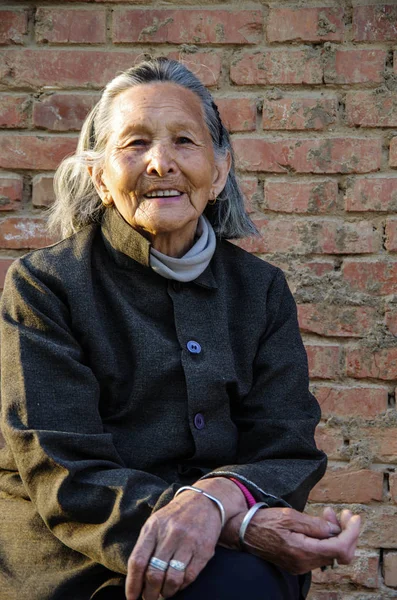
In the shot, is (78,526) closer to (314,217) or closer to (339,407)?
(339,407)

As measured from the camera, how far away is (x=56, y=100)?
2.96 m

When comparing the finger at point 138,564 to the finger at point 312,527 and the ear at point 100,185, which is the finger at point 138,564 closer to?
the finger at point 312,527

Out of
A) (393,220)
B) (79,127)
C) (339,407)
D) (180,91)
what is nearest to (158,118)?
(180,91)

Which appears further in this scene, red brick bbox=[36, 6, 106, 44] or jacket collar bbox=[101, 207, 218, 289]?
red brick bbox=[36, 6, 106, 44]

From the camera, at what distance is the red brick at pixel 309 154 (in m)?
2.92

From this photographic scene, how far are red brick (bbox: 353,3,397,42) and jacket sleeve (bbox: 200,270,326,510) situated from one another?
97 cm

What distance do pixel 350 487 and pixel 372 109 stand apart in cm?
121

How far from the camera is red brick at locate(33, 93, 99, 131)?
117 inches

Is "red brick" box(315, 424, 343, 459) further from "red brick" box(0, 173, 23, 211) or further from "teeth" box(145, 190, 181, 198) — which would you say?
"red brick" box(0, 173, 23, 211)

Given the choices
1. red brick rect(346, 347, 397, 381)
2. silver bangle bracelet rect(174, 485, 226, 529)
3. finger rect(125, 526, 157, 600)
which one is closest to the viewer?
finger rect(125, 526, 157, 600)

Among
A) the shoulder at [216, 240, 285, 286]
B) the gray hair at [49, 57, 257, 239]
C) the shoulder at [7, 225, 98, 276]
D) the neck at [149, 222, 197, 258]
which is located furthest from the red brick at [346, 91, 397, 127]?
the shoulder at [7, 225, 98, 276]

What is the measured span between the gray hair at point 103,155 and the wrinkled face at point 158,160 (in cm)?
4

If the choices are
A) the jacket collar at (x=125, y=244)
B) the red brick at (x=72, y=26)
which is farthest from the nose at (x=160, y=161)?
the red brick at (x=72, y=26)

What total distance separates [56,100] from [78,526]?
59.5 inches
